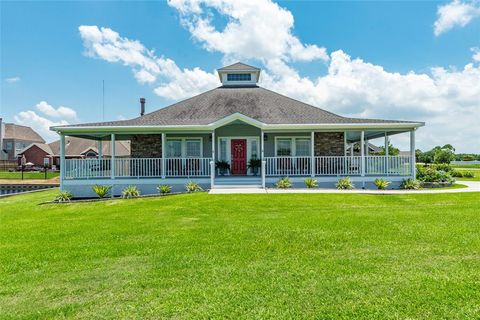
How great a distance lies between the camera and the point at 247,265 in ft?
15.4

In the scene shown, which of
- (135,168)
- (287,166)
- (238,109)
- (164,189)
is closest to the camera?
(164,189)

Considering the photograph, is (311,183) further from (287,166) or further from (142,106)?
(142,106)

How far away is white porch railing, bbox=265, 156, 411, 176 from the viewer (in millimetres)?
14812

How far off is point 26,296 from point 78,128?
38.3 ft

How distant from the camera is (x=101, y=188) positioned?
1364cm

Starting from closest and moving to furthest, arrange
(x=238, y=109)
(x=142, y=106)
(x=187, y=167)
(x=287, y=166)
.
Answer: (x=287, y=166) → (x=187, y=167) → (x=238, y=109) → (x=142, y=106)

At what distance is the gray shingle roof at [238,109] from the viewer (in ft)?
53.7

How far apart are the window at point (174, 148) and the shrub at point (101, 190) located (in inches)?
146

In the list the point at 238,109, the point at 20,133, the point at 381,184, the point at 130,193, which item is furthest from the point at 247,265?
the point at 20,133

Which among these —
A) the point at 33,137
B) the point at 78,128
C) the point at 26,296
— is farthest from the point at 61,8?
the point at 33,137


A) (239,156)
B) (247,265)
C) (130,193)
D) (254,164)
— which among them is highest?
(239,156)

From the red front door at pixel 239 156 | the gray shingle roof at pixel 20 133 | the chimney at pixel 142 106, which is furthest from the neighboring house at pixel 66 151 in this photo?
the red front door at pixel 239 156

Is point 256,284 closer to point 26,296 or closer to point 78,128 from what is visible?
point 26,296

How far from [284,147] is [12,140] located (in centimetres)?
5482
